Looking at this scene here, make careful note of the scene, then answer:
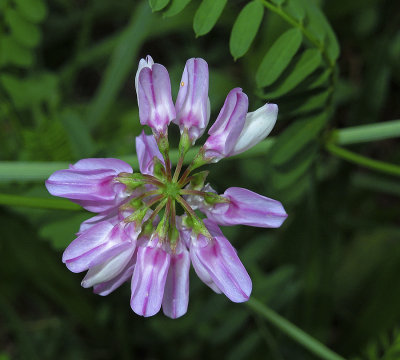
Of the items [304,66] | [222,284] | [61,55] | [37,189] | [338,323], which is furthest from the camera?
[61,55]

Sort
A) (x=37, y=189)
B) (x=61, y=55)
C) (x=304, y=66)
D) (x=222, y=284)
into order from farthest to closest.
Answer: (x=61, y=55)
(x=37, y=189)
(x=304, y=66)
(x=222, y=284)

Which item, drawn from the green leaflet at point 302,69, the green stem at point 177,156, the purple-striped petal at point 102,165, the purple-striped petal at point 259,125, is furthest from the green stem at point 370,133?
the purple-striped petal at point 102,165

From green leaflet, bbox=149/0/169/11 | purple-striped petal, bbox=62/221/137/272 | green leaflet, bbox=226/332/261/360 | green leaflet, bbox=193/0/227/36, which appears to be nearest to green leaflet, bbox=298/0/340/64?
green leaflet, bbox=193/0/227/36

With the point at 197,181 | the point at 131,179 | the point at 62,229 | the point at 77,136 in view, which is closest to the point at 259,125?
the point at 197,181

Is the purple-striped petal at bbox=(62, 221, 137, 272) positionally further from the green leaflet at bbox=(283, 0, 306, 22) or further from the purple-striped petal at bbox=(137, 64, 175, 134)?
the green leaflet at bbox=(283, 0, 306, 22)

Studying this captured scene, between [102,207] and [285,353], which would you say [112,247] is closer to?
[102,207]

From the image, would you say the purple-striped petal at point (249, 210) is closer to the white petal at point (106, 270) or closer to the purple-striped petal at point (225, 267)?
the purple-striped petal at point (225, 267)

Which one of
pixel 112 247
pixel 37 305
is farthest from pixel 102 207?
pixel 37 305
